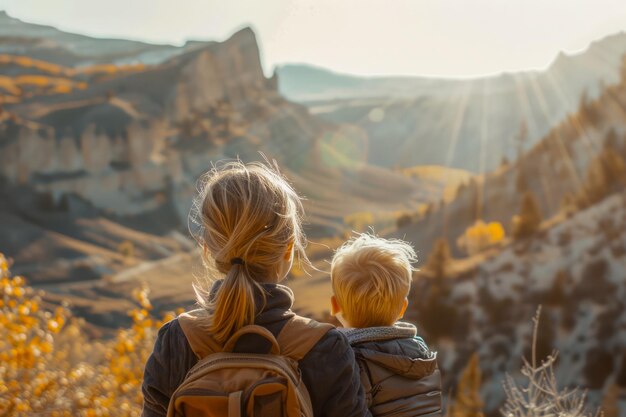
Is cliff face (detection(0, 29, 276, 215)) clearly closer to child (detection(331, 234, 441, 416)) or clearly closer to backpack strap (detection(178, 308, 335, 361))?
child (detection(331, 234, 441, 416))

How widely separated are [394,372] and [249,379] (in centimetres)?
55

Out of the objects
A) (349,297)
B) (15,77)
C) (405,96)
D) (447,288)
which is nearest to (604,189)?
(447,288)

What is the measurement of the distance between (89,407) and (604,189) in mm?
9273

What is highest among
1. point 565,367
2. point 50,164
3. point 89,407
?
point 50,164

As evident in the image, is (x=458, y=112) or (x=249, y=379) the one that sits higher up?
(x=458, y=112)

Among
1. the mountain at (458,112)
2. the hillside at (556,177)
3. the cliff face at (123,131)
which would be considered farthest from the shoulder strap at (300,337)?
the cliff face at (123,131)

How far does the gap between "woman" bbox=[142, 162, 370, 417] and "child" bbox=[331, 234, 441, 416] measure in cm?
26

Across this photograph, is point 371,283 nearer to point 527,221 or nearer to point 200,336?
point 200,336

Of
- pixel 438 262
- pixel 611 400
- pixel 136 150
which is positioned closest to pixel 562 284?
pixel 438 262

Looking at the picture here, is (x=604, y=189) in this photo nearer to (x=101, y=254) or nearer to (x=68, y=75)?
(x=101, y=254)

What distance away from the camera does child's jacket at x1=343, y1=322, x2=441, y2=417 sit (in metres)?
1.61

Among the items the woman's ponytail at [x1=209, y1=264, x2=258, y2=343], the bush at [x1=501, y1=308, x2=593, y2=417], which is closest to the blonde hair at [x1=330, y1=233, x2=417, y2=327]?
the woman's ponytail at [x1=209, y1=264, x2=258, y2=343]

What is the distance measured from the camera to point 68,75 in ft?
114

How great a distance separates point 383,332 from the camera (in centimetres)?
165
